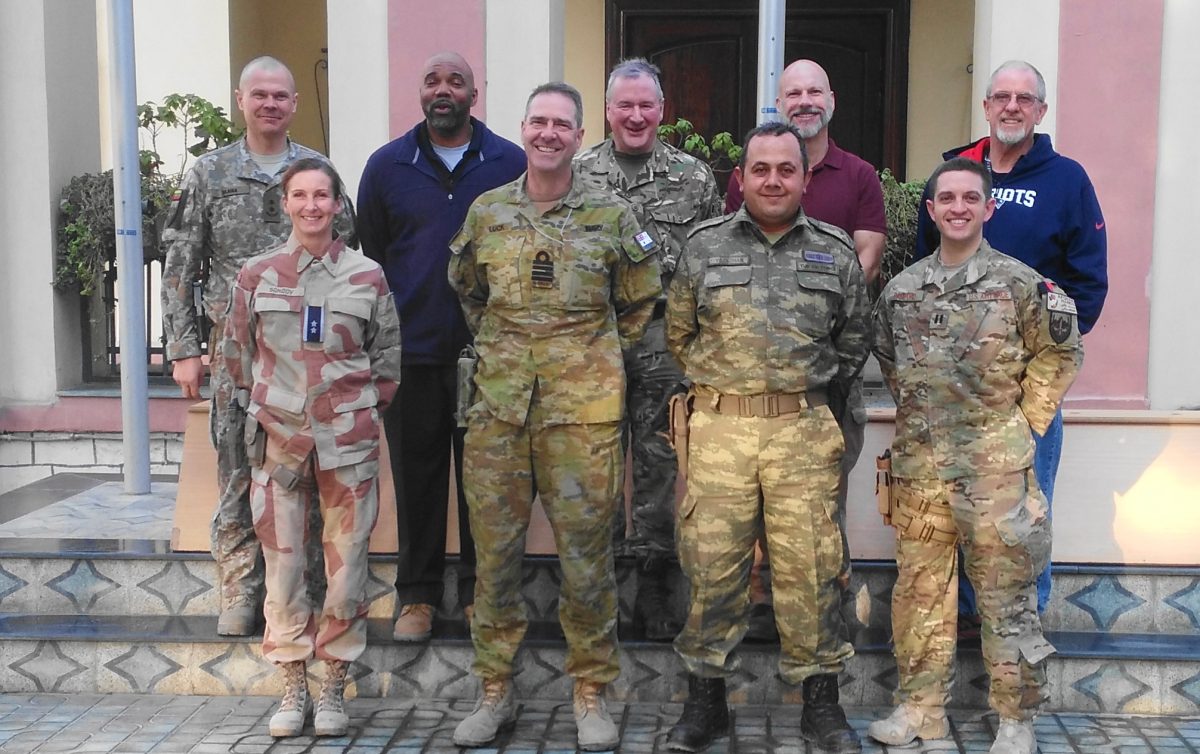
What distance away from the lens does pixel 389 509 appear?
493 centimetres

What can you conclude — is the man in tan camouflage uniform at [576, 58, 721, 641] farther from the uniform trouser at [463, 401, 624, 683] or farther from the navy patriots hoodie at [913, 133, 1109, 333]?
the navy patriots hoodie at [913, 133, 1109, 333]

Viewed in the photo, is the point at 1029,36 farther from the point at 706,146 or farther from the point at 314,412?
the point at 314,412

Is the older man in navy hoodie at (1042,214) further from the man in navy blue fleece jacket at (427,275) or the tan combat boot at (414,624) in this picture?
the tan combat boot at (414,624)

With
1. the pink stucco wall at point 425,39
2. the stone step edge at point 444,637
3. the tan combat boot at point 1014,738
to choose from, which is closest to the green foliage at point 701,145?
the pink stucco wall at point 425,39

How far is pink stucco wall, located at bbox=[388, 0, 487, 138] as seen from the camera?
6.79 m

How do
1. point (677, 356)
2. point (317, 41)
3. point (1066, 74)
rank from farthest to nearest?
point (317, 41), point (1066, 74), point (677, 356)

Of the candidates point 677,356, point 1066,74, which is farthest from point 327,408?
point 1066,74

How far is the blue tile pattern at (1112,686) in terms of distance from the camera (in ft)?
14.6

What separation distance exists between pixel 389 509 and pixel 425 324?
0.81 metres

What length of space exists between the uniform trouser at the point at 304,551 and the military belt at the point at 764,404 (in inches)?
45.9

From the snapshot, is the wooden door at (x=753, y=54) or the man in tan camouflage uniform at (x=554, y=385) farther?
the wooden door at (x=753, y=54)

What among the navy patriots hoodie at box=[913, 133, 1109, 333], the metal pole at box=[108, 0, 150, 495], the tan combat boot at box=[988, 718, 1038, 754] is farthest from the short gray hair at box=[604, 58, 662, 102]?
the metal pole at box=[108, 0, 150, 495]

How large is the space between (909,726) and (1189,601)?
1248mm

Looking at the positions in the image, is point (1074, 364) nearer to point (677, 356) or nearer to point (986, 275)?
point (986, 275)
